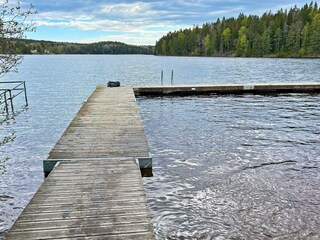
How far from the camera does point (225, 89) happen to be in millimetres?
22250

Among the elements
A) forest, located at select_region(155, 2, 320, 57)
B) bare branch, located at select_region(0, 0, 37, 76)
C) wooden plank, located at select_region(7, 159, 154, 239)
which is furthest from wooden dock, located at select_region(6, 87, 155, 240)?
forest, located at select_region(155, 2, 320, 57)

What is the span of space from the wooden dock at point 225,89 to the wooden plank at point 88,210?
52.6 feet

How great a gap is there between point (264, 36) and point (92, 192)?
9918 cm

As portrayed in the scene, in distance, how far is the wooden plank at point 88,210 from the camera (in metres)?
3.85

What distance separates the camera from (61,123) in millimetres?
14680

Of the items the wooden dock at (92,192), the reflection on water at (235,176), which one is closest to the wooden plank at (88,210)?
the wooden dock at (92,192)

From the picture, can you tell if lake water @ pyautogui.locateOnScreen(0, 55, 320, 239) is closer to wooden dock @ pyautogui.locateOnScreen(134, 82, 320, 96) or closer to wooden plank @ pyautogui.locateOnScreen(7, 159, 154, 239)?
wooden plank @ pyautogui.locateOnScreen(7, 159, 154, 239)

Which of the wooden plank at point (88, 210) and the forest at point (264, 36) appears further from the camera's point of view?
the forest at point (264, 36)

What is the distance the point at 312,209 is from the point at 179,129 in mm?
6912

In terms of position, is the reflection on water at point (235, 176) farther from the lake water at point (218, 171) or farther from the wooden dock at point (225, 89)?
the wooden dock at point (225, 89)

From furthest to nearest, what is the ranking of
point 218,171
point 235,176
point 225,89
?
point 225,89 < point 218,171 < point 235,176

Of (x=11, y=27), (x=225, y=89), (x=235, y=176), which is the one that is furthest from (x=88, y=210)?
(x=225, y=89)

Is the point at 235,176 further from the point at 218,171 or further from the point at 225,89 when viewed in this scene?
the point at 225,89

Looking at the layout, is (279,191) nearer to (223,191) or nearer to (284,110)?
(223,191)
